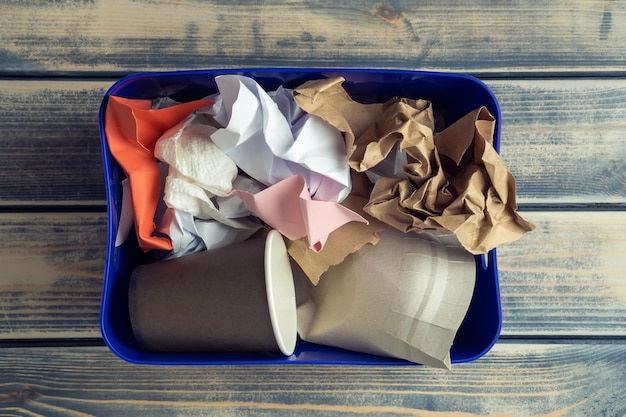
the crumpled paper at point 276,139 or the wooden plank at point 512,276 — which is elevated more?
the crumpled paper at point 276,139

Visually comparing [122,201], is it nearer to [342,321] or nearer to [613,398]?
[342,321]

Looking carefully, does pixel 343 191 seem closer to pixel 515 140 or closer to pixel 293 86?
pixel 293 86

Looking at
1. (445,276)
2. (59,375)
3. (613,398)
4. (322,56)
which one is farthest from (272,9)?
(613,398)

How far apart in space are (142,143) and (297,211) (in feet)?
0.47

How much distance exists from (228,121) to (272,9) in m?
0.16

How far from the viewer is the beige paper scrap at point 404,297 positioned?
457mm

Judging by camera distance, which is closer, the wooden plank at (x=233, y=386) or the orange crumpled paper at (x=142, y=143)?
the orange crumpled paper at (x=142, y=143)

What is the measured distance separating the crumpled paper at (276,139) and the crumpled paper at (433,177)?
0.02m

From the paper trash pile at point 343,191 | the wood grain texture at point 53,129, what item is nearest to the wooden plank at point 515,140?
the wood grain texture at point 53,129

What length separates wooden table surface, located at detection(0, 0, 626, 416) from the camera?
552 millimetres

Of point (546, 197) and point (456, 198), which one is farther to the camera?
point (546, 197)

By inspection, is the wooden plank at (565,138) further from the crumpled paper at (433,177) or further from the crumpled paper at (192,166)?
the crumpled paper at (192,166)

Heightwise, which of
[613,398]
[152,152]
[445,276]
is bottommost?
[613,398]

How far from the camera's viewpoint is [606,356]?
57cm
